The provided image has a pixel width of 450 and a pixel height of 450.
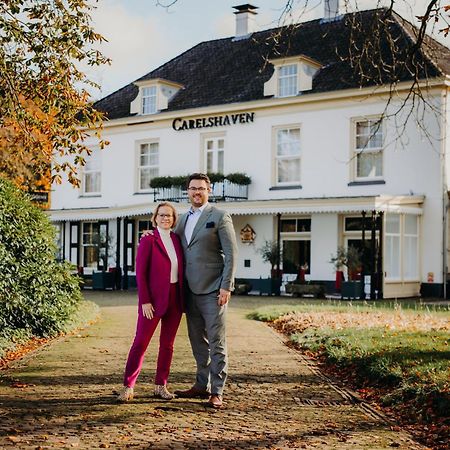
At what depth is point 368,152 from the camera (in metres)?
25.4

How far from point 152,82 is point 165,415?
25.8 m

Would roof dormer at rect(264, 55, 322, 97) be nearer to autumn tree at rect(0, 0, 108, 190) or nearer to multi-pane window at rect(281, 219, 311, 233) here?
multi-pane window at rect(281, 219, 311, 233)

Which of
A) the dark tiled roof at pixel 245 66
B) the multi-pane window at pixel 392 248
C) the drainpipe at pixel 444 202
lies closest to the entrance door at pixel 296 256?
the multi-pane window at pixel 392 248

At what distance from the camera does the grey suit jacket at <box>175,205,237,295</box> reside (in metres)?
7.12

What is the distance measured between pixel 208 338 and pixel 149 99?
25.5m

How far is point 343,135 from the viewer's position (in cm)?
2586

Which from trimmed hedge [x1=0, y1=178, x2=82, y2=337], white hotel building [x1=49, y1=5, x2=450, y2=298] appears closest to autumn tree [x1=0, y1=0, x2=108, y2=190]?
trimmed hedge [x1=0, y1=178, x2=82, y2=337]

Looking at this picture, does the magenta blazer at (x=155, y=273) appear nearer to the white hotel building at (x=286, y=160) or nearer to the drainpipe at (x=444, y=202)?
the white hotel building at (x=286, y=160)

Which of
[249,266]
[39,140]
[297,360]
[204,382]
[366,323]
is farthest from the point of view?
[249,266]

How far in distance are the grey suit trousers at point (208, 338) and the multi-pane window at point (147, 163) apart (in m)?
24.2

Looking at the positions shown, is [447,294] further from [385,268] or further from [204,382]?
[204,382]

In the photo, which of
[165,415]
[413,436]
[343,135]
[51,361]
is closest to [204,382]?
[165,415]

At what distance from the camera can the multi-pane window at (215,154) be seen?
29172 mm

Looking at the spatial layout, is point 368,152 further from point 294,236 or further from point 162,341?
point 162,341
